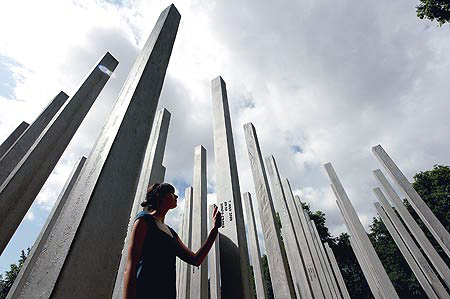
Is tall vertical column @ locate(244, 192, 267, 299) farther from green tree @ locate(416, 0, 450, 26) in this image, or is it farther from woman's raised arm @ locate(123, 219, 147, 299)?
green tree @ locate(416, 0, 450, 26)

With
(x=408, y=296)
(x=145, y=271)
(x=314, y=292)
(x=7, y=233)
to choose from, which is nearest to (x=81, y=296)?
(x=145, y=271)

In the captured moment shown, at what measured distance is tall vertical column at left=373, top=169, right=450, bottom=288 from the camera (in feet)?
21.1

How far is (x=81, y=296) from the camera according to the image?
1045mm

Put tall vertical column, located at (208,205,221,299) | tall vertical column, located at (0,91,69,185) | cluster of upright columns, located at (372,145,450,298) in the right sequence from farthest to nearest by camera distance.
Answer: cluster of upright columns, located at (372,145,450,298)
tall vertical column, located at (0,91,69,185)
tall vertical column, located at (208,205,221,299)

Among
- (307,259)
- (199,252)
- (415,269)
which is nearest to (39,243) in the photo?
(199,252)

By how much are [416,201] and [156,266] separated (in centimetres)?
846

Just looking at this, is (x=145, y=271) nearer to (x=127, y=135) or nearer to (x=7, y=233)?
(x=127, y=135)

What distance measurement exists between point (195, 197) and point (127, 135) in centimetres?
306

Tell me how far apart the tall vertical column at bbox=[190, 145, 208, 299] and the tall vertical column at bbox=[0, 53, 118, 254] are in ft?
7.55

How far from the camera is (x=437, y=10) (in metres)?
9.67

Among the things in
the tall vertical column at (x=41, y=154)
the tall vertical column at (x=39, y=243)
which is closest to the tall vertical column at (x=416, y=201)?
the tall vertical column at (x=41, y=154)

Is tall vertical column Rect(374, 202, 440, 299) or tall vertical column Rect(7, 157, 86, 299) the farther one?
tall vertical column Rect(374, 202, 440, 299)

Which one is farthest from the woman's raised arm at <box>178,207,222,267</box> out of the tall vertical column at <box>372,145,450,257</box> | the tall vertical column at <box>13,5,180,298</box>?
the tall vertical column at <box>372,145,450,257</box>

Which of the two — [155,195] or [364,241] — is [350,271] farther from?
[155,195]
